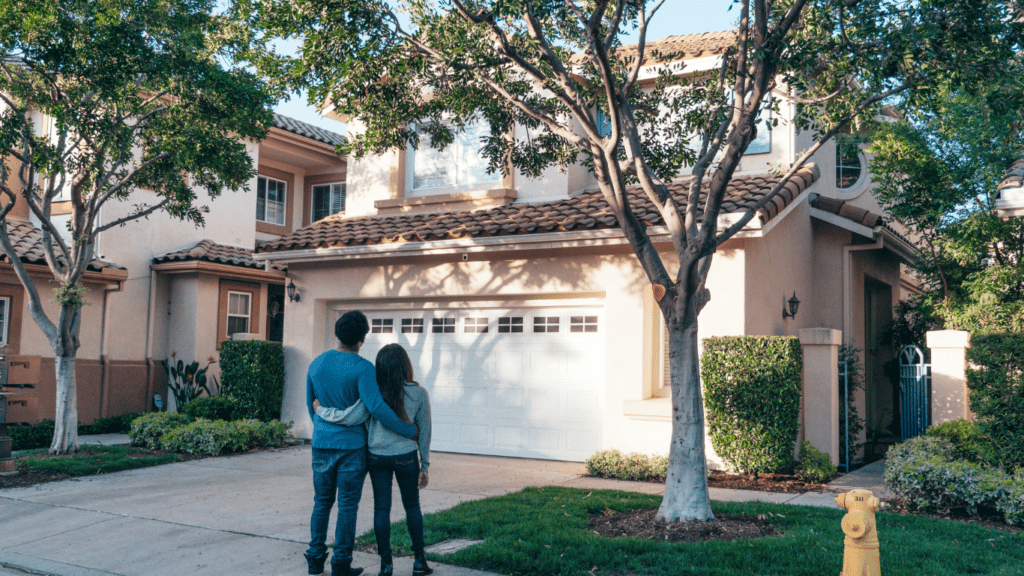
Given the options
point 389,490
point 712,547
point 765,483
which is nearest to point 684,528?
point 712,547

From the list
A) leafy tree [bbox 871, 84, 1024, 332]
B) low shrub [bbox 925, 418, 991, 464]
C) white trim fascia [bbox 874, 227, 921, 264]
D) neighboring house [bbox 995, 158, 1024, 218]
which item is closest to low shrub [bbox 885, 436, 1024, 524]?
low shrub [bbox 925, 418, 991, 464]

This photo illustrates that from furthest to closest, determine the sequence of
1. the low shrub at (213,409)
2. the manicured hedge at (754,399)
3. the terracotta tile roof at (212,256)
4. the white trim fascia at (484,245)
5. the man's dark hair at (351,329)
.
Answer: the terracotta tile roof at (212,256) < the low shrub at (213,409) < the white trim fascia at (484,245) < the manicured hedge at (754,399) < the man's dark hair at (351,329)

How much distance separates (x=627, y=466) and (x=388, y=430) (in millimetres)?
5313

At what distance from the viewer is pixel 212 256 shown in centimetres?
1691

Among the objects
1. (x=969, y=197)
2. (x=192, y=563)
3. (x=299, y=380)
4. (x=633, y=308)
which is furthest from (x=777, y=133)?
(x=192, y=563)

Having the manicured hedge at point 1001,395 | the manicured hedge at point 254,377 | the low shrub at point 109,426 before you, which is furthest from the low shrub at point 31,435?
the manicured hedge at point 1001,395

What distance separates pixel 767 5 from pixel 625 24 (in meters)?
1.91

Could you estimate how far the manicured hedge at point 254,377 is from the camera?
13.3m

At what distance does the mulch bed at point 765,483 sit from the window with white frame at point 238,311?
12.2 meters

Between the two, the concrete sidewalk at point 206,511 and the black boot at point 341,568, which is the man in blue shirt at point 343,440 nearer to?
the black boot at point 341,568

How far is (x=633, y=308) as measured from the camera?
1089cm

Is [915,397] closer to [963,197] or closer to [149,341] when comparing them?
[963,197]

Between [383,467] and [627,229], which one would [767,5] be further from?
[383,467]

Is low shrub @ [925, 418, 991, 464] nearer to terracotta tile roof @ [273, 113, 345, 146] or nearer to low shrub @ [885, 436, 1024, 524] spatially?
low shrub @ [885, 436, 1024, 524]
